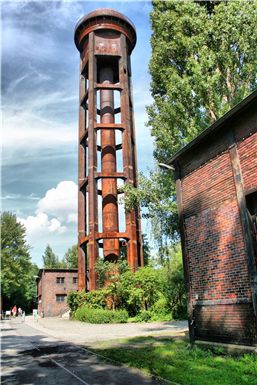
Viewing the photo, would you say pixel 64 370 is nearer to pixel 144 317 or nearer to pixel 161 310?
pixel 144 317

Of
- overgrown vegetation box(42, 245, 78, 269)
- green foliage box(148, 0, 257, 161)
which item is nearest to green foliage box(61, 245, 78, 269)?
overgrown vegetation box(42, 245, 78, 269)

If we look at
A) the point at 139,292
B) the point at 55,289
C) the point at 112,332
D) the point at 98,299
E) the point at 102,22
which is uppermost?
the point at 102,22

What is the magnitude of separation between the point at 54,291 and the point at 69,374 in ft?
123

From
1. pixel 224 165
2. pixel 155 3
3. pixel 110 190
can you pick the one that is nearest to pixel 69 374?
pixel 224 165

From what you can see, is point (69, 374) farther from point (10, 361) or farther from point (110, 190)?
point (110, 190)

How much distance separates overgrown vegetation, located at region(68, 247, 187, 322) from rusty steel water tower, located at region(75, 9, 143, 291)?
51.8 inches

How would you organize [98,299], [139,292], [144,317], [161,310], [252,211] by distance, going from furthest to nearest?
[98,299], [161,310], [139,292], [144,317], [252,211]

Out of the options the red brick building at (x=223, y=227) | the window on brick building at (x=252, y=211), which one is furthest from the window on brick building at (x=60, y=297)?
the window on brick building at (x=252, y=211)

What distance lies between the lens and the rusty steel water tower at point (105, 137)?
90.0 feet

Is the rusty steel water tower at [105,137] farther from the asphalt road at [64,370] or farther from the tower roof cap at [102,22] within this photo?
the asphalt road at [64,370]

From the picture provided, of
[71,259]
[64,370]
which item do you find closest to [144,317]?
[64,370]

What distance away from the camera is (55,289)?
4316cm

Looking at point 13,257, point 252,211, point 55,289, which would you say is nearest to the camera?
point 252,211

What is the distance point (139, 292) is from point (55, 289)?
22555mm
